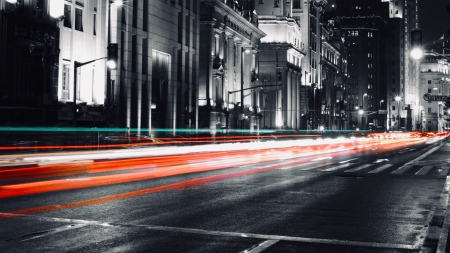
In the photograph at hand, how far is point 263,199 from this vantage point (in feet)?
49.2

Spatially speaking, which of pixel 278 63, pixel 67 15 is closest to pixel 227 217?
pixel 67 15

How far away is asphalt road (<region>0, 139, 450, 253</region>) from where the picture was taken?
365 inches

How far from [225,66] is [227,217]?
75396 mm

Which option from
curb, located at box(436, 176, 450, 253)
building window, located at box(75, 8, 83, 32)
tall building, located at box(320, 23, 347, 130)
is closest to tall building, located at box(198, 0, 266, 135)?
building window, located at box(75, 8, 83, 32)

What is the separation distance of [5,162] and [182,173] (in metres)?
6.81

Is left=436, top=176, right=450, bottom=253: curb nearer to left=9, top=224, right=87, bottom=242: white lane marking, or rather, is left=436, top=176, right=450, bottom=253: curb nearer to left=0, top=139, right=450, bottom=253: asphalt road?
left=0, top=139, right=450, bottom=253: asphalt road

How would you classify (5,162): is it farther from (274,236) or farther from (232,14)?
(232,14)

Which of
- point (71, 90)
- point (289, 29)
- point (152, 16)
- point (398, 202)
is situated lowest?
point (398, 202)

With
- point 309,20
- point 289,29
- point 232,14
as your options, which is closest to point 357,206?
point 232,14

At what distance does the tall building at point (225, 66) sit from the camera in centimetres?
7806

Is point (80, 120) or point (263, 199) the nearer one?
point (263, 199)

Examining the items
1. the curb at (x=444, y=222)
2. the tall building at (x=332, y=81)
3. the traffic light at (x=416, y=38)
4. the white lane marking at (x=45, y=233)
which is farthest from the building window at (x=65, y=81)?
the tall building at (x=332, y=81)

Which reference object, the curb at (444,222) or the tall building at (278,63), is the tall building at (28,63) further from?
the tall building at (278,63)

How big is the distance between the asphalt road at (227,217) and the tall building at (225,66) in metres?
51.5
